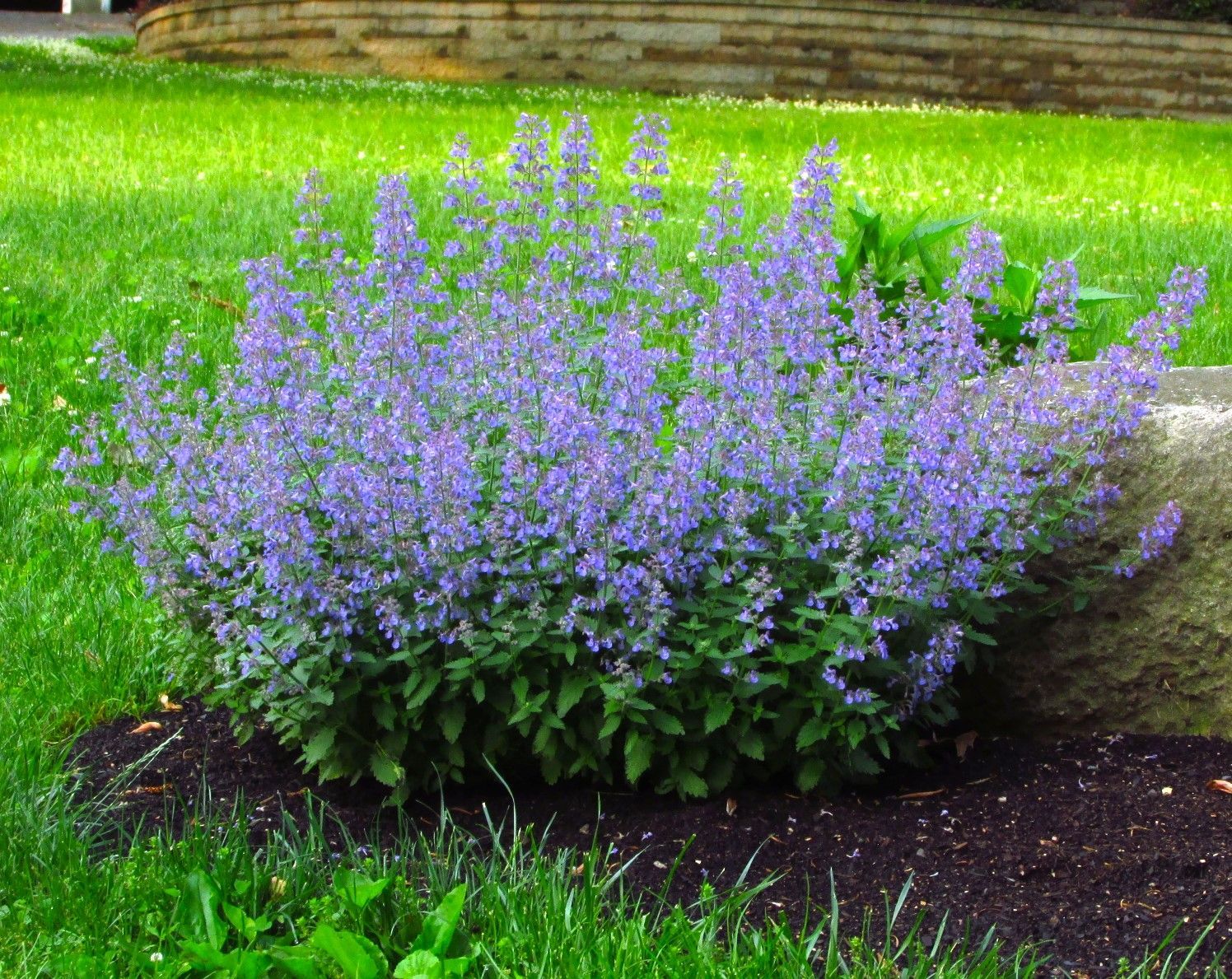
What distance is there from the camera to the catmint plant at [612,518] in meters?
2.79

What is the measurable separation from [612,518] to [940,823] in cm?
93

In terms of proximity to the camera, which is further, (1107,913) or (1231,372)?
(1231,372)

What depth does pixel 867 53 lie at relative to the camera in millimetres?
17359

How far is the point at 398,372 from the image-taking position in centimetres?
325

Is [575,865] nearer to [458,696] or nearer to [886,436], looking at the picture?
[458,696]

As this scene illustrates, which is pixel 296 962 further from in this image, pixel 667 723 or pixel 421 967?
pixel 667 723

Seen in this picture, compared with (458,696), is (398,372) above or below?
above

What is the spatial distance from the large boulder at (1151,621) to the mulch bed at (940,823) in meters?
0.08

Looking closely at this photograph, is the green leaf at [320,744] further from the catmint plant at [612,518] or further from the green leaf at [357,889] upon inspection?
the green leaf at [357,889]

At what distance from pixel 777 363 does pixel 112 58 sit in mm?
18742

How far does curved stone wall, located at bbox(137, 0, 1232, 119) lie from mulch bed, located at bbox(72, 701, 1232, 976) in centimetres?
1513

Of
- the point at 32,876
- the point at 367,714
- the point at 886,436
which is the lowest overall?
the point at 32,876

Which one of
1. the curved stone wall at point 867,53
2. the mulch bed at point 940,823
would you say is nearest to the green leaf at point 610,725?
the mulch bed at point 940,823

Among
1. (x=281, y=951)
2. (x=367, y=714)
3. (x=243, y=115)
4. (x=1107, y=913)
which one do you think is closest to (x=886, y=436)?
(x=1107, y=913)
